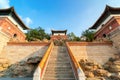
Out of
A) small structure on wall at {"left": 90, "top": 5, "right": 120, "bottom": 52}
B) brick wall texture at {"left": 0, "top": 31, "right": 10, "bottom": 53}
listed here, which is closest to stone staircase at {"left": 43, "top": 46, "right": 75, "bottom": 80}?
brick wall texture at {"left": 0, "top": 31, "right": 10, "bottom": 53}

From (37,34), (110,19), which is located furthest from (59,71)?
(37,34)

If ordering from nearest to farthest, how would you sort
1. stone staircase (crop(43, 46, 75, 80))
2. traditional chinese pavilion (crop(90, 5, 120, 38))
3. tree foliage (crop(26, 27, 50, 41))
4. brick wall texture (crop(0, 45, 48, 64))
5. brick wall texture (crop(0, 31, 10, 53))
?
1. stone staircase (crop(43, 46, 75, 80))
2. brick wall texture (crop(0, 45, 48, 64))
3. brick wall texture (crop(0, 31, 10, 53))
4. traditional chinese pavilion (crop(90, 5, 120, 38))
5. tree foliage (crop(26, 27, 50, 41))

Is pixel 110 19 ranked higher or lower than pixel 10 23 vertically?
lower

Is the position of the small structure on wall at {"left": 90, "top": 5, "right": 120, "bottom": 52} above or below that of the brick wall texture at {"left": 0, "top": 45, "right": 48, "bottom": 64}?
above

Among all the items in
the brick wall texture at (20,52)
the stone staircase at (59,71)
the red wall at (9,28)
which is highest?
the red wall at (9,28)

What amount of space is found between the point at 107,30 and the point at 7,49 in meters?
11.4

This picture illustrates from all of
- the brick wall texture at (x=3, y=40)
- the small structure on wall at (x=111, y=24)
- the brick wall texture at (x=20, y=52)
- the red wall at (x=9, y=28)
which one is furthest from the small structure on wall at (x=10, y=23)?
the small structure on wall at (x=111, y=24)

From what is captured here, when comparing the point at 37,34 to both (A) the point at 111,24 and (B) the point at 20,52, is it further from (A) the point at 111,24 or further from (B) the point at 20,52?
(A) the point at 111,24

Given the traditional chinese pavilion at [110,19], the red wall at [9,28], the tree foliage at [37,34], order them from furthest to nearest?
the tree foliage at [37,34] → the red wall at [9,28] → the traditional chinese pavilion at [110,19]

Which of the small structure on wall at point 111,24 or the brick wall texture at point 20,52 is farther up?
the small structure on wall at point 111,24

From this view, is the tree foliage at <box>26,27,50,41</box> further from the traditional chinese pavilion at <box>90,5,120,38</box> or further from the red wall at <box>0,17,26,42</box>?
the traditional chinese pavilion at <box>90,5,120,38</box>

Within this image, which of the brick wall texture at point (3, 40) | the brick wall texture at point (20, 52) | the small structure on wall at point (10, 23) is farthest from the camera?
the small structure on wall at point (10, 23)

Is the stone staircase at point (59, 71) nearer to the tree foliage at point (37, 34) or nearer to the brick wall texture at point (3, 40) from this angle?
the brick wall texture at point (3, 40)

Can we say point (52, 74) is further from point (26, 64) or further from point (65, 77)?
→ point (26, 64)
